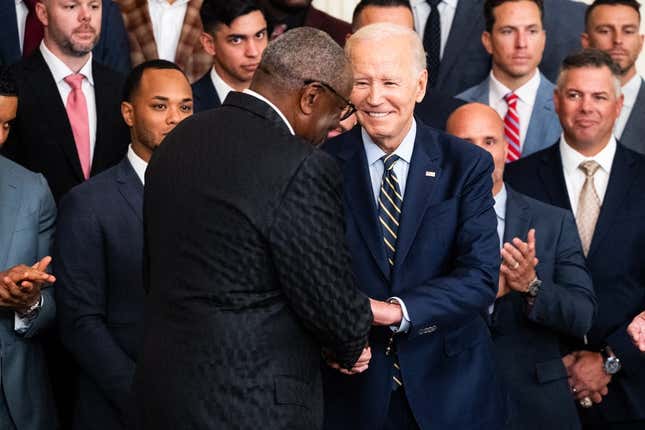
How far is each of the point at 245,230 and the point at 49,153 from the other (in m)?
2.09

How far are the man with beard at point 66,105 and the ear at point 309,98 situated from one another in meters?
1.93

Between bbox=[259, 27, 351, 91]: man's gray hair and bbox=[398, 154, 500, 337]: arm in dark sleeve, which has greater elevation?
bbox=[259, 27, 351, 91]: man's gray hair

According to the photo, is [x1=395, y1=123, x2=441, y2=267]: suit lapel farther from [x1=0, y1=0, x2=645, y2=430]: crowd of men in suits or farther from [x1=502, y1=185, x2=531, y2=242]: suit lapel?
[x1=502, y1=185, x2=531, y2=242]: suit lapel

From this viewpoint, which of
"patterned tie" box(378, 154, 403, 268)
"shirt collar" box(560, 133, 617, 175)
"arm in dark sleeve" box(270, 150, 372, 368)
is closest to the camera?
"arm in dark sleeve" box(270, 150, 372, 368)

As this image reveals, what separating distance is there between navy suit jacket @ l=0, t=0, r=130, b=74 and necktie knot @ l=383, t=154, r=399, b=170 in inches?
86.8

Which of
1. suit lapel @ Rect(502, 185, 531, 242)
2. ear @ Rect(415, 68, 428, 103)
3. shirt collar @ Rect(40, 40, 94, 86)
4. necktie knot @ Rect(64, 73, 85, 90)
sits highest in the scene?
ear @ Rect(415, 68, 428, 103)

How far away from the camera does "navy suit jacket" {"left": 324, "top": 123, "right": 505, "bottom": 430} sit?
3217 mm

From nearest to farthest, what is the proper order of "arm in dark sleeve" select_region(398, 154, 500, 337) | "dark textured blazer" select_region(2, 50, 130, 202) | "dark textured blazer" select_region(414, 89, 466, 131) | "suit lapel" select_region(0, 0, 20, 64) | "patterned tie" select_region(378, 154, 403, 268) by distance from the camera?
"arm in dark sleeve" select_region(398, 154, 500, 337) → "patterned tie" select_region(378, 154, 403, 268) → "dark textured blazer" select_region(2, 50, 130, 202) → "dark textured blazer" select_region(414, 89, 466, 131) → "suit lapel" select_region(0, 0, 20, 64)

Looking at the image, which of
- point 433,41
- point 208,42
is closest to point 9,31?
point 208,42

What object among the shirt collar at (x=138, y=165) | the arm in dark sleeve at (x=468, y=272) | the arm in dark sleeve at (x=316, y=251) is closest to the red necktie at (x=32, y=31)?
the shirt collar at (x=138, y=165)

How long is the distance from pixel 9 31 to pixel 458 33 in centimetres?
220

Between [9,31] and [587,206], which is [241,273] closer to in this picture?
[587,206]

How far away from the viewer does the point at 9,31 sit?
5.21 meters

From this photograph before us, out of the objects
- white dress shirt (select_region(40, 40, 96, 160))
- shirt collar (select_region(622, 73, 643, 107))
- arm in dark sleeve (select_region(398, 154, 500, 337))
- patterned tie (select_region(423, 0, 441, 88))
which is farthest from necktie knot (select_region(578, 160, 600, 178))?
white dress shirt (select_region(40, 40, 96, 160))
